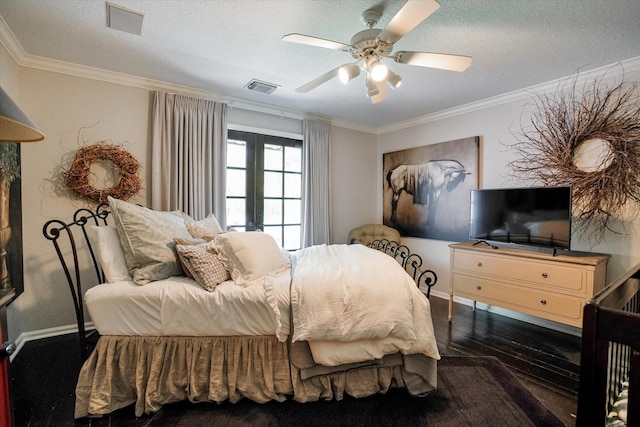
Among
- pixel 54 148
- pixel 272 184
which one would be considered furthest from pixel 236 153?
pixel 54 148

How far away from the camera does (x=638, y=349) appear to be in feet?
2.85

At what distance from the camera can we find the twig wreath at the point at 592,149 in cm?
253

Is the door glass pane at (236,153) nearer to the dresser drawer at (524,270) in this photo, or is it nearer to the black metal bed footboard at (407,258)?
the black metal bed footboard at (407,258)

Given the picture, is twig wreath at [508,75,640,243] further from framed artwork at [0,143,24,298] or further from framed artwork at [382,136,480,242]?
framed artwork at [0,143,24,298]

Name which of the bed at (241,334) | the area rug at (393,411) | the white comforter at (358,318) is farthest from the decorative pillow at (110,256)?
the white comforter at (358,318)

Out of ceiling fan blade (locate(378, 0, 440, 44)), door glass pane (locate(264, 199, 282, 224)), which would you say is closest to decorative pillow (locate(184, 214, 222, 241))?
door glass pane (locate(264, 199, 282, 224))

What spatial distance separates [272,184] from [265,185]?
103 mm

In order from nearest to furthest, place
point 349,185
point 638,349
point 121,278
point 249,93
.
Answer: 1. point 638,349
2. point 121,278
3. point 249,93
4. point 349,185

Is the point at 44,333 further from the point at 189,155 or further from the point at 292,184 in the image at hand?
the point at 292,184

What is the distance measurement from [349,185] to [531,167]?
236cm

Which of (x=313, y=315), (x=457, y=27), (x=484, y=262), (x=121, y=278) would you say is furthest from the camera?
(x=484, y=262)

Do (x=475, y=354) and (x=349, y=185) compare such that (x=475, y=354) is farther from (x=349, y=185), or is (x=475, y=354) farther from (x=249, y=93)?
(x=249, y=93)

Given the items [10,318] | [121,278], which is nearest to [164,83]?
[121,278]

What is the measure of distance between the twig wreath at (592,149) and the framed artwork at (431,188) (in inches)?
29.6
